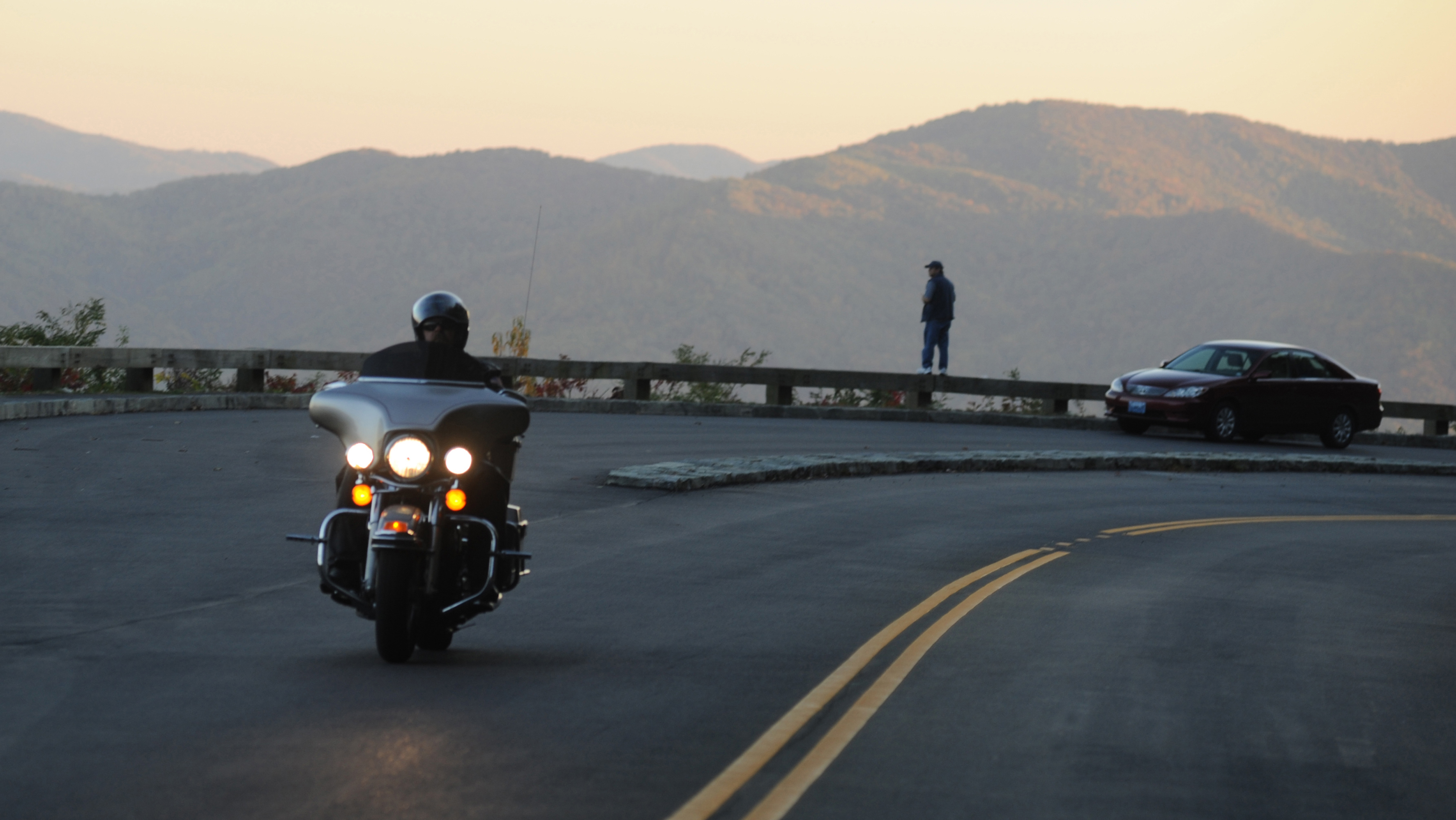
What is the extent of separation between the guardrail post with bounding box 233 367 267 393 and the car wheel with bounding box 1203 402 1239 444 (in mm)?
15196

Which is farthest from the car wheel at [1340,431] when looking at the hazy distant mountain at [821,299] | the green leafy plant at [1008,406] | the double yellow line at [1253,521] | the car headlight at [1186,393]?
the hazy distant mountain at [821,299]

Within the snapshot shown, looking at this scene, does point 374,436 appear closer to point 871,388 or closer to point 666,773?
point 666,773

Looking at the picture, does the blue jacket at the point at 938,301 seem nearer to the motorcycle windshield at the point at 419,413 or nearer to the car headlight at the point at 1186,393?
the car headlight at the point at 1186,393

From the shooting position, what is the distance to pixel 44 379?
20.5m

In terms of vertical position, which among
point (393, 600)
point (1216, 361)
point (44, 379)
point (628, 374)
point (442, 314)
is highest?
point (1216, 361)

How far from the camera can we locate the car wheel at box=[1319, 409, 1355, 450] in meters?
26.3

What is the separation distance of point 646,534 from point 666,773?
6.54 meters

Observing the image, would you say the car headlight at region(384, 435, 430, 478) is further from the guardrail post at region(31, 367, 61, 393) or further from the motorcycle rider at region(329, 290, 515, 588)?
the guardrail post at region(31, 367, 61, 393)

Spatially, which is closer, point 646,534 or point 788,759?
point 788,759

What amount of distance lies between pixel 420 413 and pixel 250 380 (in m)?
17.9

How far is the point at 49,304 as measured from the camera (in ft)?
574

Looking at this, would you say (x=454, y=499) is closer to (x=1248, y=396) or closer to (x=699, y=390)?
(x=1248, y=396)

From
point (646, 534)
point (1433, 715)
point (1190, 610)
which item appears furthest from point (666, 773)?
point (646, 534)

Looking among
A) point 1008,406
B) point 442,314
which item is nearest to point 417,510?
point 442,314
